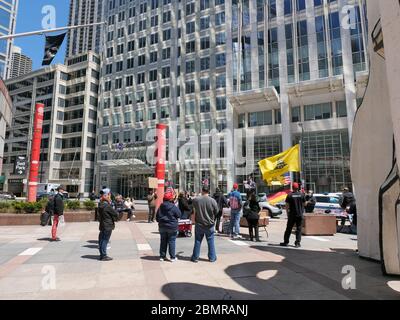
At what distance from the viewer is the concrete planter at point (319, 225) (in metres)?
13.3

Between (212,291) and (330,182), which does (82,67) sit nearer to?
(330,182)

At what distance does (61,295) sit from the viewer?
5.39 metres

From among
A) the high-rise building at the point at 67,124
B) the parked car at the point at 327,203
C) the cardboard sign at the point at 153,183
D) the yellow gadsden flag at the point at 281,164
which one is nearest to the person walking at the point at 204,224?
the yellow gadsden flag at the point at 281,164

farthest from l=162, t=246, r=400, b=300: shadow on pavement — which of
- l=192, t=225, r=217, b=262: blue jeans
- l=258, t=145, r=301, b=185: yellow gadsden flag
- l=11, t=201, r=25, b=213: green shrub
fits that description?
l=11, t=201, r=25, b=213: green shrub

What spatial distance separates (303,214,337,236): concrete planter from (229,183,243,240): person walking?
2825 mm

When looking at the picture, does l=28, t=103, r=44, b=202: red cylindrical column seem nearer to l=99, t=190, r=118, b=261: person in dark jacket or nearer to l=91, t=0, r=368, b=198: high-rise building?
l=99, t=190, r=118, b=261: person in dark jacket

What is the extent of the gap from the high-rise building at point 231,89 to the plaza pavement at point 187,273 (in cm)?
3330

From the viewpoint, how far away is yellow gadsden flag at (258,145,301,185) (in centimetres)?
1745

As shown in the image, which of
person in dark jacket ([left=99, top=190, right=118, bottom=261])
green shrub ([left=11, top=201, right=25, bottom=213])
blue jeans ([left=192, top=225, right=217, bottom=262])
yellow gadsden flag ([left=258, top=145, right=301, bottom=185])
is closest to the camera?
blue jeans ([left=192, top=225, right=217, bottom=262])

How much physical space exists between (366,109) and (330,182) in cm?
3456

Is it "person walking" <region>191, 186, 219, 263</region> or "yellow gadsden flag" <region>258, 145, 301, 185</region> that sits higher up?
"yellow gadsden flag" <region>258, 145, 301, 185</region>

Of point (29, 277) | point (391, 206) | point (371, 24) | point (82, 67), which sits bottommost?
point (29, 277)

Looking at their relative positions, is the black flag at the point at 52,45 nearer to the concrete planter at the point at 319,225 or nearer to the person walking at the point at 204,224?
the person walking at the point at 204,224

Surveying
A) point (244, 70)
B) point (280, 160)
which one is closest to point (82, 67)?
point (244, 70)
